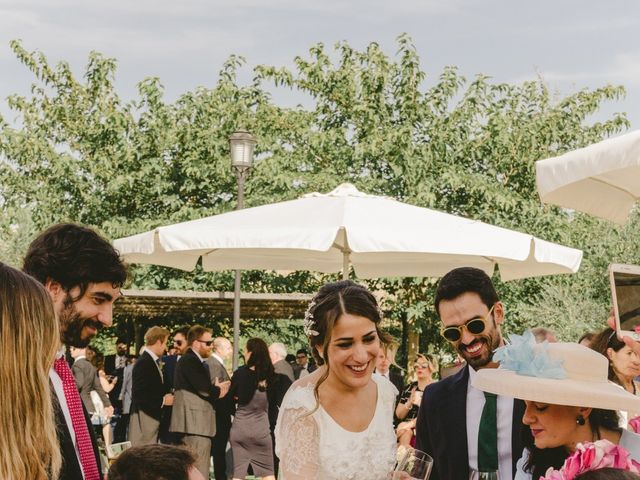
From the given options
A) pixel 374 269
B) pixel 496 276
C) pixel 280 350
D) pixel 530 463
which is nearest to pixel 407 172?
pixel 496 276

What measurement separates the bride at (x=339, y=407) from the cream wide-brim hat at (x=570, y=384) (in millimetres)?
656

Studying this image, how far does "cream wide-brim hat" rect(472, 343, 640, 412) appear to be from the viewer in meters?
2.37

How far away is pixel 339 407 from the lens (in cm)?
322

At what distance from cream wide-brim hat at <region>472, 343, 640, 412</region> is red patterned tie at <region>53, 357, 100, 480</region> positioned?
1.26m

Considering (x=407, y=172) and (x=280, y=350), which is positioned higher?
(x=407, y=172)

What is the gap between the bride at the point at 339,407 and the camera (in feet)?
10.1

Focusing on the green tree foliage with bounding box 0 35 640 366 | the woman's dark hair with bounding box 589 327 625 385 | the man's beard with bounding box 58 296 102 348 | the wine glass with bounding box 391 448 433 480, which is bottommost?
the wine glass with bounding box 391 448 433 480

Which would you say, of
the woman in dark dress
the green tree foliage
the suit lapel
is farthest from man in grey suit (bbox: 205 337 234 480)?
the suit lapel

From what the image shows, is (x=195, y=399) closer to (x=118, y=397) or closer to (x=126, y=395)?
(x=126, y=395)

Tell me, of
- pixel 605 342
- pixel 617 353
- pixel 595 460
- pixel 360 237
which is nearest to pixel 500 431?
pixel 595 460

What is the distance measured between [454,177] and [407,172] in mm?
861

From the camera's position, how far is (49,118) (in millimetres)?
16391

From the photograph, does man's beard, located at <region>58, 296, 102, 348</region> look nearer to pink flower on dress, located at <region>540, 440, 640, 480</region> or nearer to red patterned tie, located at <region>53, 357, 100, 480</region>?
red patterned tie, located at <region>53, 357, 100, 480</region>

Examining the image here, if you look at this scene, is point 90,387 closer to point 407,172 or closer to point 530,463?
point 407,172
